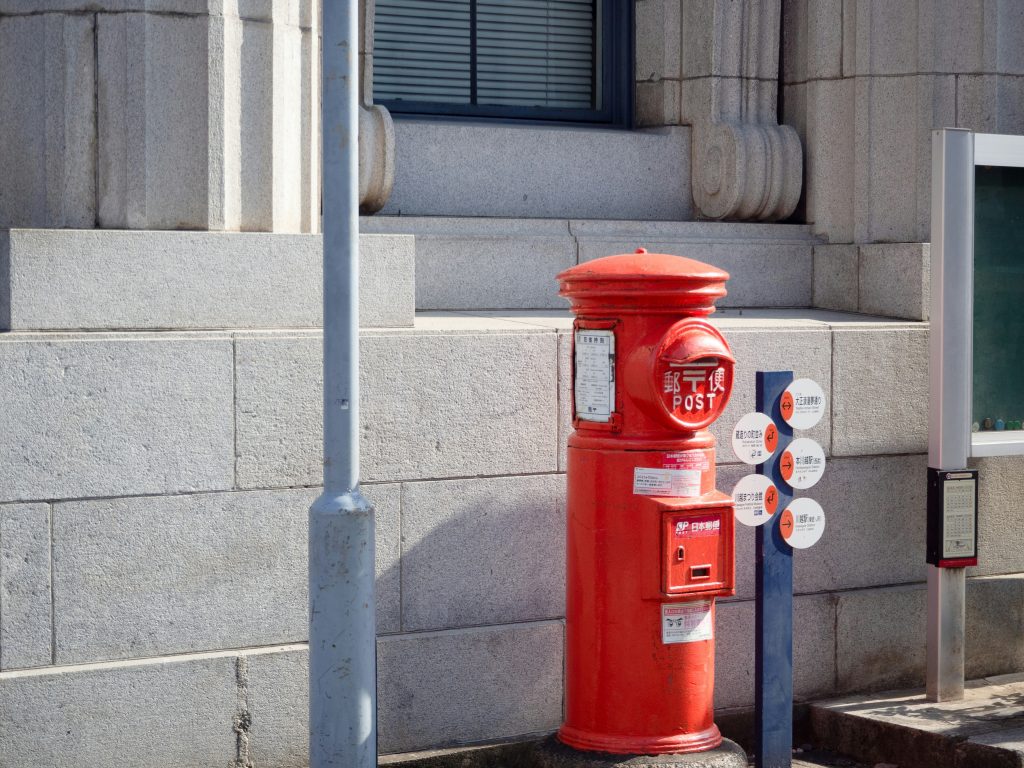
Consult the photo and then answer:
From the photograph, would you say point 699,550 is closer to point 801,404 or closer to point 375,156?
point 801,404

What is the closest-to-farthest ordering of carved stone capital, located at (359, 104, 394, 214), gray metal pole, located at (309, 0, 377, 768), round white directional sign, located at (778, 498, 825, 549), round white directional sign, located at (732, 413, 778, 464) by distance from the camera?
1. gray metal pole, located at (309, 0, 377, 768)
2. round white directional sign, located at (732, 413, 778, 464)
3. round white directional sign, located at (778, 498, 825, 549)
4. carved stone capital, located at (359, 104, 394, 214)

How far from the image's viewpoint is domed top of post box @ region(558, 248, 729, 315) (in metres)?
5.16

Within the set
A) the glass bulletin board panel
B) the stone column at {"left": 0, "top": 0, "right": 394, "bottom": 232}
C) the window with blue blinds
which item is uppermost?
the window with blue blinds

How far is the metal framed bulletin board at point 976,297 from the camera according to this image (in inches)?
252

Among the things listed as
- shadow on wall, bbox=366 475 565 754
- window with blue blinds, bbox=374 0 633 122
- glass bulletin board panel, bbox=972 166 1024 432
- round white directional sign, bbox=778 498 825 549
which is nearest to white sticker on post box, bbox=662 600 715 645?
round white directional sign, bbox=778 498 825 549

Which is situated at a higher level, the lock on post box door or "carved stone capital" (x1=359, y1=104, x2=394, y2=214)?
"carved stone capital" (x1=359, y1=104, x2=394, y2=214)

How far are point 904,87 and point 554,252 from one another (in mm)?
2061

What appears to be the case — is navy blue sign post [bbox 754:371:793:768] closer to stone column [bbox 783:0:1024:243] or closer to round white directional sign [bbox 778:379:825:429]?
round white directional sign [bbox 778:379:825:429]

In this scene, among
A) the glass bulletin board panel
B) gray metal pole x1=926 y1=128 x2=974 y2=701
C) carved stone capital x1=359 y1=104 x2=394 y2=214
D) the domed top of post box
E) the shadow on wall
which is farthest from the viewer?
carved stone capital x1=359 y1=104 x2=394 y2=214

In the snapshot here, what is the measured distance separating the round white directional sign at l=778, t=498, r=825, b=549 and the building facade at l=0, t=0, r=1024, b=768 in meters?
0.78

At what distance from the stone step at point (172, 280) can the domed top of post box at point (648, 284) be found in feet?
3.51

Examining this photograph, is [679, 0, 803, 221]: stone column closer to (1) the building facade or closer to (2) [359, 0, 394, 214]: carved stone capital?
(1) the building facade

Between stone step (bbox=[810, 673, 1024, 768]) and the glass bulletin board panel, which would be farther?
the glass bulletin board panel

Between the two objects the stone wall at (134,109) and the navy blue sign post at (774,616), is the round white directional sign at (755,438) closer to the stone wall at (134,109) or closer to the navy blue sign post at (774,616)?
the navy blue sign post at (774,616)
